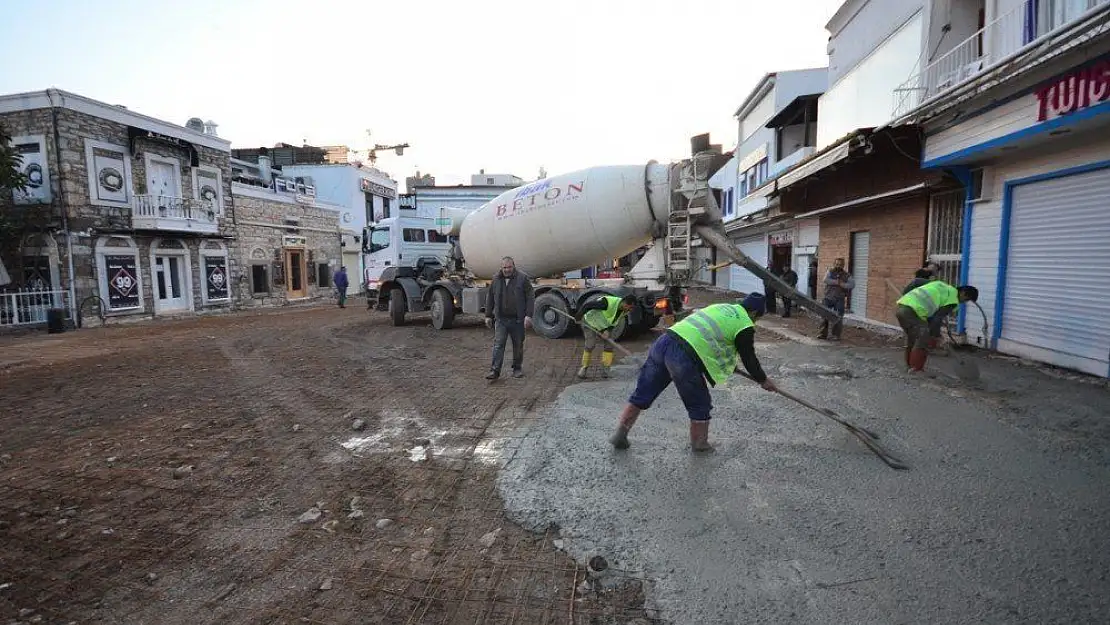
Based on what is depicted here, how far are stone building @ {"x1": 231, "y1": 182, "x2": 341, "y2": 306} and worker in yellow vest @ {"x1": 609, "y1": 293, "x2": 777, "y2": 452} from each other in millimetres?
20724

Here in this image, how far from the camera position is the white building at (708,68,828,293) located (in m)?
17.1

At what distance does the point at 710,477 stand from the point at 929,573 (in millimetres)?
1378

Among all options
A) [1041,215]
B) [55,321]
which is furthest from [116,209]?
[1041,215]

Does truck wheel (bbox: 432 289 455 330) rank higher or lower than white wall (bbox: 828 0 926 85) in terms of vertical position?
lower

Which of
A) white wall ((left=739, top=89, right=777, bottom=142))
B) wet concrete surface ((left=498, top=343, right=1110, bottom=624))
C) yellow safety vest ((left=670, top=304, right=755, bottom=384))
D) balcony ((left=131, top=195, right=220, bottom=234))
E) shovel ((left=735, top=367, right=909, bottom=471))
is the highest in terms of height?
white wall ((left=739, top=89, right=777, bottom=142))

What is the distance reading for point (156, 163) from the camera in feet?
57.7

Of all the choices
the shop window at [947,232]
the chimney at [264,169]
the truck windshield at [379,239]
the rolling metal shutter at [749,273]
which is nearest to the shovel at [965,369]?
the shop window at [947,232]

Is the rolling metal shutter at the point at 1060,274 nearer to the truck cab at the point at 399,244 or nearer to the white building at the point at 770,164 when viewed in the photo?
the white building at the point at 770,164

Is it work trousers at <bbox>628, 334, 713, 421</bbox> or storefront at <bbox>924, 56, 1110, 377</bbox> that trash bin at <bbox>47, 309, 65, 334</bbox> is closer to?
work trousers at <bbox>628, 334, 713, 421</bbox>

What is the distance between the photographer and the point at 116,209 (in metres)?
16.2

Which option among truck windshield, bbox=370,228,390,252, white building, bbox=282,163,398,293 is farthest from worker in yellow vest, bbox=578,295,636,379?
white building, bbox=282,163,398,293

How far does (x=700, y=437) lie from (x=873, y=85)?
11.0 metres

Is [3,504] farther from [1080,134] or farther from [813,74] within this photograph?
[813,74]

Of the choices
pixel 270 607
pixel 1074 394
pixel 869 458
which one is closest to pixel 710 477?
pixel 869 458
